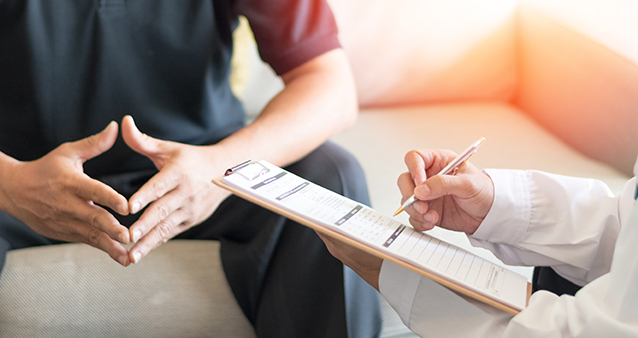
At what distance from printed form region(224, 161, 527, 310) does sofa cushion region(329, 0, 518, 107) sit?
2.70 feet

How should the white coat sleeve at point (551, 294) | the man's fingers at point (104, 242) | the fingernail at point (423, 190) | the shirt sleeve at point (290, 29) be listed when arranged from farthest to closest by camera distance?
the shirt sleeve at point (290, 29) < the man's fingers at point (104, 242) < the fingernail at point (423, 190) < the white coat sleeve at point (551, 294)

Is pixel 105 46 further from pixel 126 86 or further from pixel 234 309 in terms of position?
pixel 234 309

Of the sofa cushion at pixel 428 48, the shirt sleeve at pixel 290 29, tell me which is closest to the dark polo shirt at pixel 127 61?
the shirt sleeve at pixel 290 29

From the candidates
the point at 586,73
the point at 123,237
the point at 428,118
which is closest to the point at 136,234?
the point at 123,237

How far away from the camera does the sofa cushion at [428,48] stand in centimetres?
129

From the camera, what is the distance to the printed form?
492 mm

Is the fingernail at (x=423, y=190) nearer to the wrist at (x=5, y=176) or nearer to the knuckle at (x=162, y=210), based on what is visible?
the knuckle at (x=162, y=210)

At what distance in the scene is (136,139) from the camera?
0.67 meters

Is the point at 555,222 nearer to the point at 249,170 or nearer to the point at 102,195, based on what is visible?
the point at 249,170

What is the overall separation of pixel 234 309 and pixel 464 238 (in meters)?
0.43

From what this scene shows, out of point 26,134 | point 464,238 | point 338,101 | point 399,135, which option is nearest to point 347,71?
point 338,101

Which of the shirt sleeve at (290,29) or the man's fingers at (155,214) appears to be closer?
the man's fingers at (155,214)

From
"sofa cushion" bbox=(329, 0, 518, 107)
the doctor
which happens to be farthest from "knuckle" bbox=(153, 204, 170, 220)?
"sofa cushion" bbox=(329, 0, 518, 107)

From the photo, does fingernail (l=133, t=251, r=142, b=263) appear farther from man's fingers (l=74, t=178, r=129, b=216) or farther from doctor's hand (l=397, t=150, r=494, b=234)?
doctor's hand (l=397, t=150, r=494, b=234)
